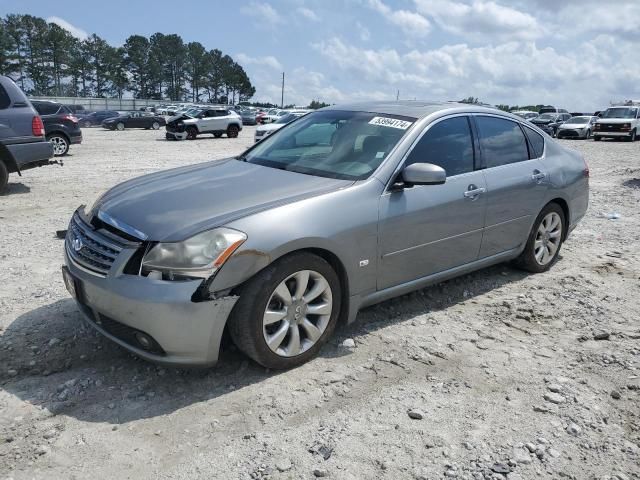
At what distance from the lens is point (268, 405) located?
9.96ft

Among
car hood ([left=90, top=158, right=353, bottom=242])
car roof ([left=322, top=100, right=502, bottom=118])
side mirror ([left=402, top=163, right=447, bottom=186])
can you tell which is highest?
car roof ([left=322, top=100, right=502, bottom=118])

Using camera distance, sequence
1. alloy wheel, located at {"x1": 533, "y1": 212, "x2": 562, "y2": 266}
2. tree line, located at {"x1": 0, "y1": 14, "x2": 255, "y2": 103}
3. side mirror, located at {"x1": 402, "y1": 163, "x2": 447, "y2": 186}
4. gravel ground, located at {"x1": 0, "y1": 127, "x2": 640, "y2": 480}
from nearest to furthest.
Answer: gravel ground, located at {"x1": 0, "y1": 127, "x2": 640, "y2": 480}, side mirror, located at {"x1": 402, "y1": 163, "x2": 447, "y2": 186}, alloy wheel, located at {"x1": 533, "y1": 212, "x2": 562, "y2": 266}, tree line, located at {"x1": 0, "y1": 14, "x2": 255, "y2": 103}

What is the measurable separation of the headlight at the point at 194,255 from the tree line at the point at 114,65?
85.2 metres

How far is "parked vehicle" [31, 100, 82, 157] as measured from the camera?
15.6 metres

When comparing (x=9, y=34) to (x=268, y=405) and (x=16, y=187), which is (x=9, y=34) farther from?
(x=268, y=405)

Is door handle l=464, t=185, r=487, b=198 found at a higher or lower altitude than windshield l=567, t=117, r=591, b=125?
lower

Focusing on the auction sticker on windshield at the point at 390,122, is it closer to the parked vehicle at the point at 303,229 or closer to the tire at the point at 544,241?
the parked vehicle at the point at 303,229

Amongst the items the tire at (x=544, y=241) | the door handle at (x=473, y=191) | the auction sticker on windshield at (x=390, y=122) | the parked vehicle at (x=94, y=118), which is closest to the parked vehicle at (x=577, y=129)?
the tire at (x=544, y=241)

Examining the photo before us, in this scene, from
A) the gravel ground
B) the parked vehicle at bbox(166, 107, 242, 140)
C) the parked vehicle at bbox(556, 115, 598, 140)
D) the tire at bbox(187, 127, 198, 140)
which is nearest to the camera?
the gravel ground

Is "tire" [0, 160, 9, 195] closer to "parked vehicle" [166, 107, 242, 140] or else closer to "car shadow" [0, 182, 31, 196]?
"car shadow" [0, 182, 31, 196]

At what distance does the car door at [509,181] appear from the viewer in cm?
451

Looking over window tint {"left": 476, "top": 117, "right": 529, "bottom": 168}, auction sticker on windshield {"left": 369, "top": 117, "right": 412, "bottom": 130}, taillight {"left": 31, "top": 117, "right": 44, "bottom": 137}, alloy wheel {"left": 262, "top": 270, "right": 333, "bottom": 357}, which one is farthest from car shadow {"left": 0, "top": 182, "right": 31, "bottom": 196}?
window tint {"left": 476, "top": 117, "right": 529, "bottom": 168}

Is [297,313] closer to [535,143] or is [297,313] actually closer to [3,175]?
[535,143]

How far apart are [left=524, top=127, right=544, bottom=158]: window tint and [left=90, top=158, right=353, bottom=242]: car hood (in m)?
2.33
